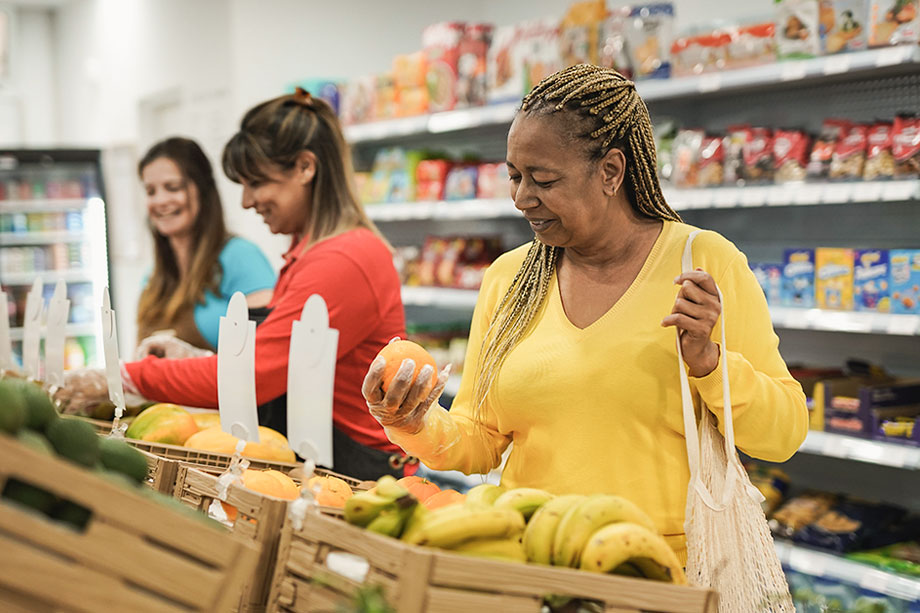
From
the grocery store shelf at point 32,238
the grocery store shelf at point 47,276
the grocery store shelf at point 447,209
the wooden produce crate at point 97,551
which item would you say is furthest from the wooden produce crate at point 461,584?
the grocery store shelf at point 32,238

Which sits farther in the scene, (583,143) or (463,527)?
(583,143)

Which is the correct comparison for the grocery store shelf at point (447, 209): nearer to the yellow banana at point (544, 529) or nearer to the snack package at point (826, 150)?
the snack package at point (826, 150)

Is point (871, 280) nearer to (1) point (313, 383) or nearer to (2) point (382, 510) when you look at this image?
(1) point (313, 383)

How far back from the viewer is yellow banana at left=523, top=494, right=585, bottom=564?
1096 millimetres

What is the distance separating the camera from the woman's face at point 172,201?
10.5 ft

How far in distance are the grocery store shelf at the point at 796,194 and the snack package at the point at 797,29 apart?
42 cm

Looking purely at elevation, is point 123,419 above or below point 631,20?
below

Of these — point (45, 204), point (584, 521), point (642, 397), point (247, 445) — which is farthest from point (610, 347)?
point (45, 204)

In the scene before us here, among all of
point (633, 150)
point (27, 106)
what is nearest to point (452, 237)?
point (633, 150)

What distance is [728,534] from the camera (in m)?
1.44

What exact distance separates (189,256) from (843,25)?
2188 millimetres

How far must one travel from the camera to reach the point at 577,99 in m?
1.52

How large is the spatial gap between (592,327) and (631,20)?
7.59 feet

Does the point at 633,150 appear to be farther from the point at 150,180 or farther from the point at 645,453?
the point at 150,180
